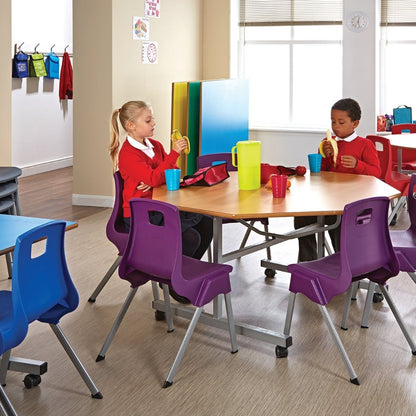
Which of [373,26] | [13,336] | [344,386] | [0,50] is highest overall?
[373,26]

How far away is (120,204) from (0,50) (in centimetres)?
215

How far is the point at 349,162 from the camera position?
4.09m

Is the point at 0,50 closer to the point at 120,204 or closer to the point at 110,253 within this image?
the point at 110,253

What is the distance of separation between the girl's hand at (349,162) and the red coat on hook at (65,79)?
245 inches

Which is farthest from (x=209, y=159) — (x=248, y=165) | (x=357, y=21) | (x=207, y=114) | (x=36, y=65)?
(x=36, y=65)

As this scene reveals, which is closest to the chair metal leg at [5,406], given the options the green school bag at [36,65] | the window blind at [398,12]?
the window blind at [398,12]

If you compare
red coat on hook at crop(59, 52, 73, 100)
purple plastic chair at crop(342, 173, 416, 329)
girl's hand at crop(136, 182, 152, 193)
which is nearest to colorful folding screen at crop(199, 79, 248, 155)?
red coat on hook at crop(59, 52, 73, 100)

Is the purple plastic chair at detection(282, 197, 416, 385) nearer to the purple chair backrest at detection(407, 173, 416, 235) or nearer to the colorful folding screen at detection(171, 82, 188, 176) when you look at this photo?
the purple chair backrest at detection(407, 173, 416, 235)

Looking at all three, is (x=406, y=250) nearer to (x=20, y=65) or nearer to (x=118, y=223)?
(x=118, y=223)

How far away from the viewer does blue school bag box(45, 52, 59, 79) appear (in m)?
9.32

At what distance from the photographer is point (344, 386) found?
2.96 metres

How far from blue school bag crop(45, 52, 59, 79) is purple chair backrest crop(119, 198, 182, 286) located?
22.1 ft

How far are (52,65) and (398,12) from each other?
4377mm

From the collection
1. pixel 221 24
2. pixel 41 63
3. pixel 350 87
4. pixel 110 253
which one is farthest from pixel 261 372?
pixel 41 63
